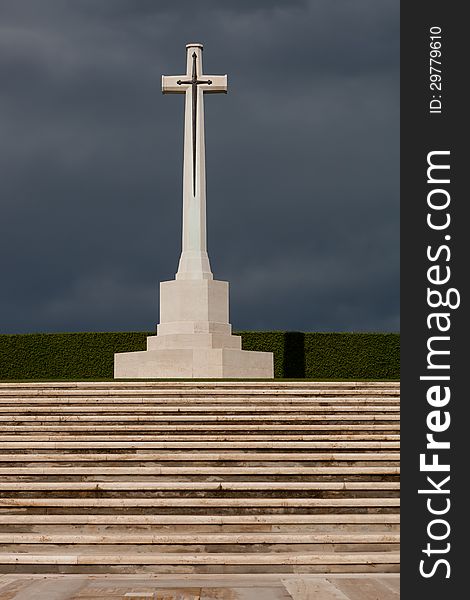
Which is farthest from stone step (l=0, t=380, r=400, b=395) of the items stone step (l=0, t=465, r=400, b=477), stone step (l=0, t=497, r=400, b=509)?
stone step (l=0, t=497, r=400, b=509)

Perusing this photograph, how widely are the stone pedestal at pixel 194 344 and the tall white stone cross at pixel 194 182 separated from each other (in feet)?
1.75

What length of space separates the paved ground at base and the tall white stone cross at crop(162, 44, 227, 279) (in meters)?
16.1

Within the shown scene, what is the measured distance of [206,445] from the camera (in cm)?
1191

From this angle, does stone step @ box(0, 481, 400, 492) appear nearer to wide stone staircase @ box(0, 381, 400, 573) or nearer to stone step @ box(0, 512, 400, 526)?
wide stone staircase @ box(0, 381, 400, 573)

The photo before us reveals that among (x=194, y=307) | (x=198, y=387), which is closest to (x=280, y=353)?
(x=194, y=307)

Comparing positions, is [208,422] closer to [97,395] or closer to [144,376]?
[97,395]

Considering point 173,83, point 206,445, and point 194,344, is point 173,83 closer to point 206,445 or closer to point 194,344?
point 194,344

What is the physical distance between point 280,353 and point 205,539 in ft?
65.3

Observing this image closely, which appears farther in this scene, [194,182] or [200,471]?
[194,182]

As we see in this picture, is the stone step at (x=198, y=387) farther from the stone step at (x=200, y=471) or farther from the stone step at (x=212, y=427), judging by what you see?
the stone step at (x=200, y=471)

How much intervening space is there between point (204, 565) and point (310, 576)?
40.0 inches

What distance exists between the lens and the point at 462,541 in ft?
18.4

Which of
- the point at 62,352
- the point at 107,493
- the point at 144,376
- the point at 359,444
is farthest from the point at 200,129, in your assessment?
the point at 107,493

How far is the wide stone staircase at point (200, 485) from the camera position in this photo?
8.46 m
